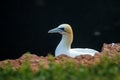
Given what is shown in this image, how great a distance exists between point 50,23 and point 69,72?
10.5 meters

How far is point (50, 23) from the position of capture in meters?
17.2

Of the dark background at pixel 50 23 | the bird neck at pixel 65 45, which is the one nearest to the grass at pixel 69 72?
the bird neck at pixel 65 45

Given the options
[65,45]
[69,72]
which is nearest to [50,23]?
[65,45]

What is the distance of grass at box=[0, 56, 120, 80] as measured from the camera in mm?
6562

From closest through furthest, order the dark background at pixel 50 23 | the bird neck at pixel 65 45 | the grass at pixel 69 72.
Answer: the grass at pixel 69 72 < the bird neck at pixel 65 45 < the dark background at pixel 50 23

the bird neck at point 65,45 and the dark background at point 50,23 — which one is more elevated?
the bird neck at point 65,45

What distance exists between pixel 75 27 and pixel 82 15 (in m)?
0.58

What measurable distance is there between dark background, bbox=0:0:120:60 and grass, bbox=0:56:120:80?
27.5ft

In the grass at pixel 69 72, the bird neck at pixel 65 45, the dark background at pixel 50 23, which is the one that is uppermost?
the grass at pixel 69 72

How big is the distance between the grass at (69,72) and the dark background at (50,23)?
8.39m

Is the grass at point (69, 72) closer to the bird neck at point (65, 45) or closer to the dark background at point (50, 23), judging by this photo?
the bird neck at point (65, 45)

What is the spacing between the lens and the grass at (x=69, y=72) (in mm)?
6562

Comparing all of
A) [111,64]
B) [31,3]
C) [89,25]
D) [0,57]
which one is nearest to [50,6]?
[31,3]

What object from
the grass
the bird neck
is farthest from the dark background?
the grass
